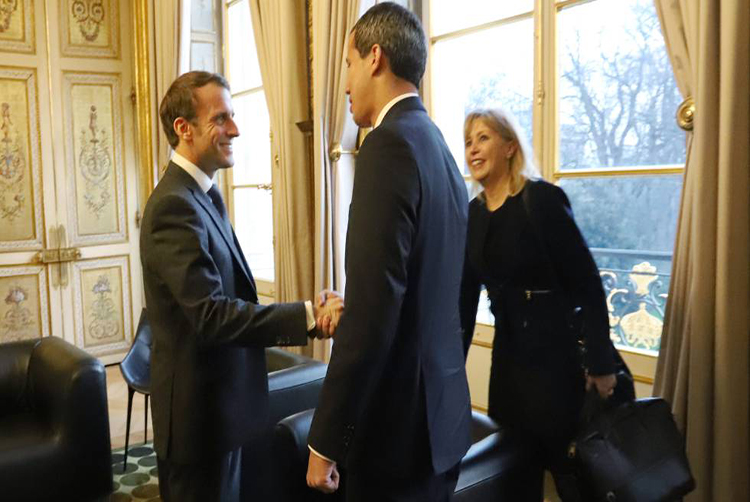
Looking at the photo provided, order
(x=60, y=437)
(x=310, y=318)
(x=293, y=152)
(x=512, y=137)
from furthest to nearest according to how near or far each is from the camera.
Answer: (x=293, y=152)
(x=60, y=437)
(x=512, y=137)
(x=310, y=318)

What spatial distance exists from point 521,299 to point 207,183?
941 mm

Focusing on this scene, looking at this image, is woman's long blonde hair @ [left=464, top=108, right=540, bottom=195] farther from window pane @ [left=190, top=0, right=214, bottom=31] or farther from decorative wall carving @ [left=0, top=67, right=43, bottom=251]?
decorative wall carving @ [left=0, top=67, right=43, bottom=251]

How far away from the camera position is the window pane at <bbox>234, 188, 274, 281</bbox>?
462 centimetres

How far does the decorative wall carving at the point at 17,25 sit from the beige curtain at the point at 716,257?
15.5 ft

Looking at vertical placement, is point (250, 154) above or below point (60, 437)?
above

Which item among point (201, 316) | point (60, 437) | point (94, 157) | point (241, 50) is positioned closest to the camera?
point (201, 316)

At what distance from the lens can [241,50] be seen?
4887mm

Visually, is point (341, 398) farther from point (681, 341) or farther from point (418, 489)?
point (681, 341)

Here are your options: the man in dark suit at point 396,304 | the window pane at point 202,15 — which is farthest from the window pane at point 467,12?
the window pane at point 202,15

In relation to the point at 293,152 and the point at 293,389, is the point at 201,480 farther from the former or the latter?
the point at 293,152

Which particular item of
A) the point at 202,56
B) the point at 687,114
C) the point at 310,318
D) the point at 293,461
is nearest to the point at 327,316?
the point at 310,318

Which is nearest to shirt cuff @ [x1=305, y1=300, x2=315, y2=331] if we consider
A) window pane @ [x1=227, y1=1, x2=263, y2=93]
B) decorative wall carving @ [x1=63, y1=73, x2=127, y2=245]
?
window pane @ [x1=227, y1=1, x2=263, y2=93]

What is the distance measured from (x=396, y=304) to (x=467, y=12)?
218 cm

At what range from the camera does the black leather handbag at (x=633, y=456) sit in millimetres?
1688
